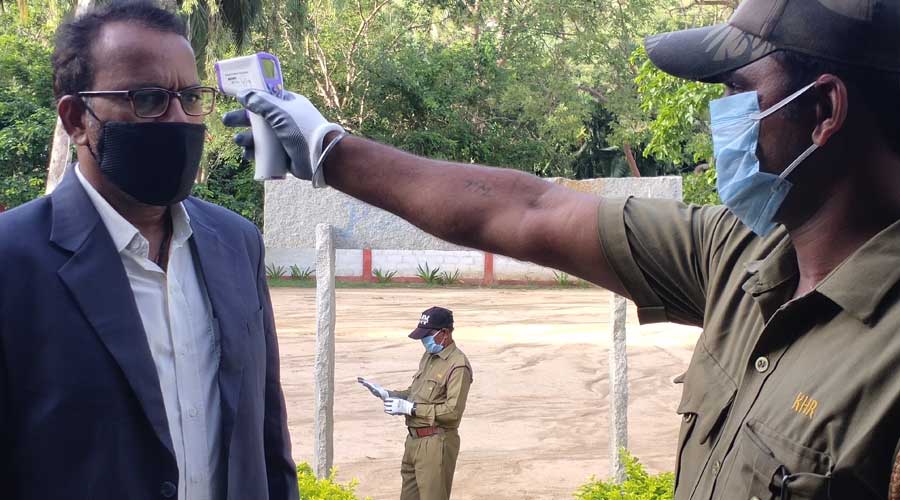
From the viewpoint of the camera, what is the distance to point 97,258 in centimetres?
223

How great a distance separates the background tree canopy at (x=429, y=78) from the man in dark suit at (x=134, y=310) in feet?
51.6

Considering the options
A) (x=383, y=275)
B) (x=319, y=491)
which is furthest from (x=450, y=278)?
(x=319, y=491)

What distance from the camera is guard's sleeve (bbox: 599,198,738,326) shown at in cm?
192

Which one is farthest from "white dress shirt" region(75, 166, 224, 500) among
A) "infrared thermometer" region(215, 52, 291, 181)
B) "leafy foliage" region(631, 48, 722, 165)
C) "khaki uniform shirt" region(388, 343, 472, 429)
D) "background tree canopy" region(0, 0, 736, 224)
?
"background tree canopy" region(0, 0, 736, 224)

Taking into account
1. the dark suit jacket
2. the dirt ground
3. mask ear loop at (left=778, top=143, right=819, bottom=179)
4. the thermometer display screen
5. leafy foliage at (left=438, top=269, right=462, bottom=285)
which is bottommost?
leafy foliage at (left=438, top=269, right=462, bottom=285)

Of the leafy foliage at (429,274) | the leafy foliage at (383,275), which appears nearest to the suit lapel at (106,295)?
the leafy foliage at (383,275)

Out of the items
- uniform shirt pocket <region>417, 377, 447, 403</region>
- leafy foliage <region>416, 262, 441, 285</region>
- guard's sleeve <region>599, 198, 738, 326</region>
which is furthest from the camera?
leafy foliage <region>416, 262, 441, 285</region>

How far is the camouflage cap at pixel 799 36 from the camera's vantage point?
1.54 metres

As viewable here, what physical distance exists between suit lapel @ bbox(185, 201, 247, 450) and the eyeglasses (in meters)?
0.28

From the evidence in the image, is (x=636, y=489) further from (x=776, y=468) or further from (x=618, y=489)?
(x=776, y=468)

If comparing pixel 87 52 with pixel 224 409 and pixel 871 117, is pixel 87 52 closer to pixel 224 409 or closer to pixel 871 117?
pixel 224 409

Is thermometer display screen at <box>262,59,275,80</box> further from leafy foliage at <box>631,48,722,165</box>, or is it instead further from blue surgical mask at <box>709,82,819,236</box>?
leafy foliage at <box>631,48,722,165</box>

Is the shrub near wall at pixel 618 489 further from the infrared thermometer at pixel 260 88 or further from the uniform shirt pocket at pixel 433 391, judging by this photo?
the infrared thermometer at pixel 260 88

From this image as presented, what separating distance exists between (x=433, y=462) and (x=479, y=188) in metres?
5.11
